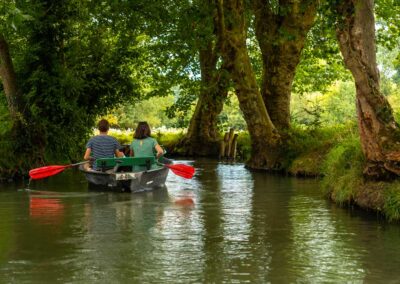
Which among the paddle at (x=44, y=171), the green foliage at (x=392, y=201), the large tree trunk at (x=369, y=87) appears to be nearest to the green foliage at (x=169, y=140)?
the paddle at (x=44, y=171)

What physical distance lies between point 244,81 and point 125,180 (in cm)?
876

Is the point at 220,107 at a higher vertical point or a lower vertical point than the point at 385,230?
higher

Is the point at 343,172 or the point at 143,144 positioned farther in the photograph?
the point at 143,144

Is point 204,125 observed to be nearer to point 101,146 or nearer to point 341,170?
point 101,146

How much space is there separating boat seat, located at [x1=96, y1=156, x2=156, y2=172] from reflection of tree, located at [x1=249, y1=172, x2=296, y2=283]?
2.69 meters

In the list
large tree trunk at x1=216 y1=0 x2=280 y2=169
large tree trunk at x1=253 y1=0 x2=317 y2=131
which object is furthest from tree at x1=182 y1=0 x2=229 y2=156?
large tree trunk at x1=216 y1=0 x2=280 y2=169

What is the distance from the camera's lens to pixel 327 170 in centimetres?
1622

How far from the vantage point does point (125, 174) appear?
54.1ft

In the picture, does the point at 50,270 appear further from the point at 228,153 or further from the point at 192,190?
the point at 228,153

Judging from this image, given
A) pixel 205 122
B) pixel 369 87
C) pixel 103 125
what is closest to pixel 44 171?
pixel 103 125

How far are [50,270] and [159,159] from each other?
10.6 metres

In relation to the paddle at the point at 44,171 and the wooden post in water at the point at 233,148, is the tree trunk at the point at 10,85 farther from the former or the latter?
the wooden post in water at the point at 233,148

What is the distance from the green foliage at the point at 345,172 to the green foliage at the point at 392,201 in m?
1.08

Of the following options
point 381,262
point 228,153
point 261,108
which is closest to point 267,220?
point 381,262
